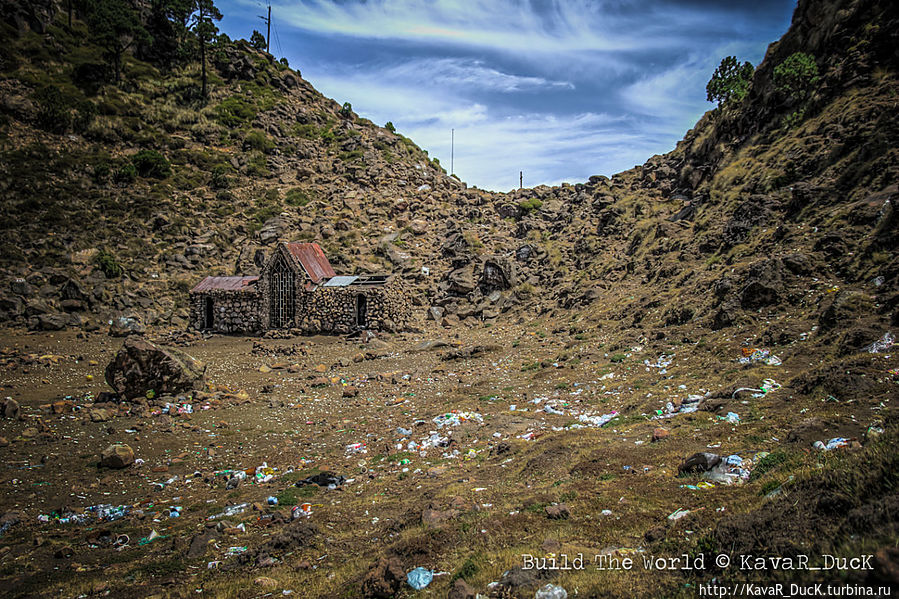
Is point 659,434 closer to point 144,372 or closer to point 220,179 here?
point 144,372


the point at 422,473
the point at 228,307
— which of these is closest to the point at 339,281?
the point at 228,307

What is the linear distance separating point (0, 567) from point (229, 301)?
81.3 ft

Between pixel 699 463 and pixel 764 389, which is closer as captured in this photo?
pixel 699 463

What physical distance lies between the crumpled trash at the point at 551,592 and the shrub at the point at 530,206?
4530cm

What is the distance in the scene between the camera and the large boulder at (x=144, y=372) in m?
13.2

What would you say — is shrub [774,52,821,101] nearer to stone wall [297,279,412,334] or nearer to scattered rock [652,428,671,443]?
scattered rock [652,428,671,443]

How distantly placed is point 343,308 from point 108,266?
19646 millimetres

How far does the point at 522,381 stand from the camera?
609 inches

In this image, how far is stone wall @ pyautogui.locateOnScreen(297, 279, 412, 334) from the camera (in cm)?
2727

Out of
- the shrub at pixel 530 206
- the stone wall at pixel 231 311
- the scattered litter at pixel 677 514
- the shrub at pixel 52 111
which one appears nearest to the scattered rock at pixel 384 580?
the scattered litter at pixel 677 514

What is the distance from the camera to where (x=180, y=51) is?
62.9m

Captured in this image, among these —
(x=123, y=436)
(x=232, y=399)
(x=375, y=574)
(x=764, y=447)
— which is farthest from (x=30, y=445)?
(x=764, y=447)

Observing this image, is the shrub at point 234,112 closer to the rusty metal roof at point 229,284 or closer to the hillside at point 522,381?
the hillside at point 522,381

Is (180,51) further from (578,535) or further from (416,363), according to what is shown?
(578,535)
